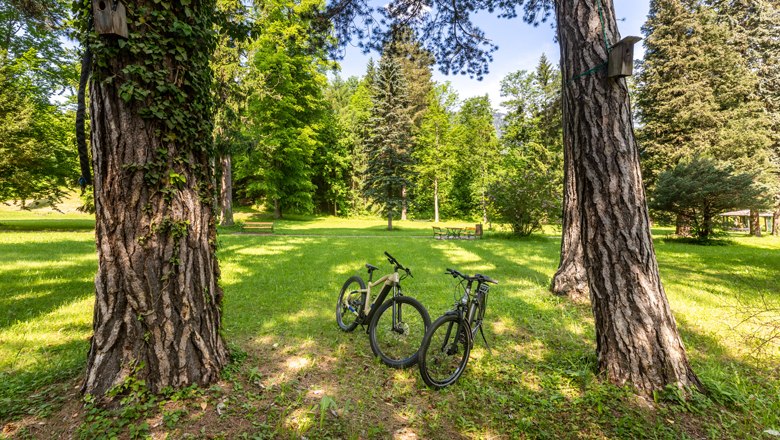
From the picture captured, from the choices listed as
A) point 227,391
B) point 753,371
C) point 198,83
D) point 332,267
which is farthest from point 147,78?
point 332,267

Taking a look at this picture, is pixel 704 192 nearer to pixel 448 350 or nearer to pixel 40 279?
pixel 448 350

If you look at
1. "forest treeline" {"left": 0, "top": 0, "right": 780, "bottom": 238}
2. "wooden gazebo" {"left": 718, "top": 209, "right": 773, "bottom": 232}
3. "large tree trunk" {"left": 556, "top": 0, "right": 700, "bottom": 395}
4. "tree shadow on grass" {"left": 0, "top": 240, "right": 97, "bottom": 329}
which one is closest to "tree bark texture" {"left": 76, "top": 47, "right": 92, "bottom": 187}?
"forest treeline" {"left": 0, "top": 0, "right": 780, "bottom": 238}

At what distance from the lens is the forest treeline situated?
47.0 ft

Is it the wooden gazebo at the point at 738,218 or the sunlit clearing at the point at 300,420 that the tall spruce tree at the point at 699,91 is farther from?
the sunlit clearing at the point at 300,420

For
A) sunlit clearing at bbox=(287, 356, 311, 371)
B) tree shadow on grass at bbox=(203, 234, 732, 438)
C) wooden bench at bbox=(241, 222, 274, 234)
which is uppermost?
wooden bench at bbox=(241, 222, 274, 234)

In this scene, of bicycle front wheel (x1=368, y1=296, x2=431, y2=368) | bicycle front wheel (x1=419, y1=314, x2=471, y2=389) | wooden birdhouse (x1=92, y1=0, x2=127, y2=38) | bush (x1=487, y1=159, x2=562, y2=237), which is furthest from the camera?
bush (x1=487, y1=159, x2=562, y2=237)

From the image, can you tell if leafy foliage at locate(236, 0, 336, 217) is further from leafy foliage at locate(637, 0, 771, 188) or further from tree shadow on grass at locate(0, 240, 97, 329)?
leafy foliage at locate(637, 0, 771, 188)

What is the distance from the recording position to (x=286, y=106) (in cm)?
2602

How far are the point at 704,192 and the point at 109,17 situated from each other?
20025mm

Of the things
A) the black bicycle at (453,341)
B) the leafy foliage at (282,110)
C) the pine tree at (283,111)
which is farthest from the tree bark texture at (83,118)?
the pine tree at (283,111)

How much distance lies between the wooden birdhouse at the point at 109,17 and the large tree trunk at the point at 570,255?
6.33 m

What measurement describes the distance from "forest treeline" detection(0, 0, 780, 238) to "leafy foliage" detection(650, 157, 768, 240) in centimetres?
6

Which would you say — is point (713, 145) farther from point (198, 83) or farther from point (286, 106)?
point (286, 106)

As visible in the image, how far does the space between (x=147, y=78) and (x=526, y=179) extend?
18503 millimetres
